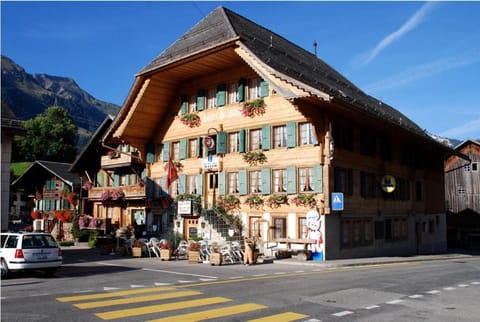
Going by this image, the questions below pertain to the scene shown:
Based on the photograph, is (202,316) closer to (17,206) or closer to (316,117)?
(316,117)

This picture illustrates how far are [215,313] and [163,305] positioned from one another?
1.35m

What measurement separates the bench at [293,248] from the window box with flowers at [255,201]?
2.06 meters

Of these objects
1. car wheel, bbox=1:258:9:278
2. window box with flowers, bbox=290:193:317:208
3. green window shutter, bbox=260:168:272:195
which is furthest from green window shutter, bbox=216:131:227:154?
car wheel, bbox=1:258:9:278

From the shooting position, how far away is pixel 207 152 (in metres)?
28.0

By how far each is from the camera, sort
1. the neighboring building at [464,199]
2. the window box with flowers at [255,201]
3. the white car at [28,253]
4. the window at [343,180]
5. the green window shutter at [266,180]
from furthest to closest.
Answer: the neighboring building at [464,199] → the window box with flowers at [255,201] → the green window shutter at [266,180] → the window at [343,180] → the white car at [28,253]

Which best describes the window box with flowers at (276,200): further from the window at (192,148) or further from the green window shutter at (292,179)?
the window at (192,148)

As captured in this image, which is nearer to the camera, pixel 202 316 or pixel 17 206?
pixel 202 316

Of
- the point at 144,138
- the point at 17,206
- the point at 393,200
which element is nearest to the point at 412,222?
the point at 393,200

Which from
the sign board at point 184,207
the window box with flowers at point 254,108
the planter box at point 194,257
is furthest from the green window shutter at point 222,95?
the planter box at point 194,257

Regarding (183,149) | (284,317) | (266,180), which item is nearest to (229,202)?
(266,180)

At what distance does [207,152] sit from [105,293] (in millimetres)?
16847

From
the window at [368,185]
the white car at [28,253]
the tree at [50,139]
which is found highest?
the tree at [50,139]

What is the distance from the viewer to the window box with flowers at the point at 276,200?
79.2 ft

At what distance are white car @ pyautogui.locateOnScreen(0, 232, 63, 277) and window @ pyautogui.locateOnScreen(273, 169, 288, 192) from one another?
12.1 meters
